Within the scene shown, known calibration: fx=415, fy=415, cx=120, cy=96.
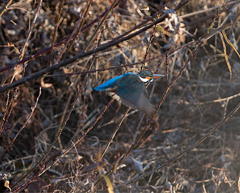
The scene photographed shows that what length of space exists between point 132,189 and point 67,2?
58.6 inches

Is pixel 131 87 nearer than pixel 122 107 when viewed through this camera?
Yes

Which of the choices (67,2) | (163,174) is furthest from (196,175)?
(67,2)

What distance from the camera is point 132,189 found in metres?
2.40

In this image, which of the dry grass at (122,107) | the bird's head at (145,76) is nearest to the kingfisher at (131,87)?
the bird's head at (145,76)

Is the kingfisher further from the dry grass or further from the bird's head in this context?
the dry grass

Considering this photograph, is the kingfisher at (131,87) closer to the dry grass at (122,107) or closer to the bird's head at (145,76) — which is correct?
the bird's head at (145,76)

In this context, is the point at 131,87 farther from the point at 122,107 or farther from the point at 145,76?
the point at 122,107

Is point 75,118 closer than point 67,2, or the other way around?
point 67,2

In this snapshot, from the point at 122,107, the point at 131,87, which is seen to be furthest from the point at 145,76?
the point at 122,107

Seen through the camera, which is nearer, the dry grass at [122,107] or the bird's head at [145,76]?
the bird's head at [145,76]

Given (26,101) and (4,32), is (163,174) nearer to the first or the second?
(26,101)

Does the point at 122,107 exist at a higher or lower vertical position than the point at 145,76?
lower

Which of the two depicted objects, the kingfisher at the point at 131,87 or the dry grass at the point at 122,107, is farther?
the dry grass at the point at 122,107

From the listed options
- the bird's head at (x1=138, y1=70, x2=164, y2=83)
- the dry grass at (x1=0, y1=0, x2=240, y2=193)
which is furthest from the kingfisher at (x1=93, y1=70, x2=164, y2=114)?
the dry grass at (x1=0, y1=0, x2=240, y2=193)
